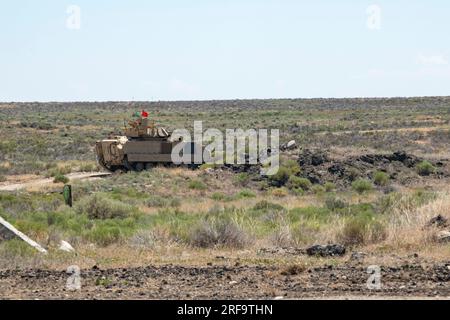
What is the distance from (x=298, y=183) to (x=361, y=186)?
2928 mm

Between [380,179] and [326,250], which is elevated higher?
[326,250]

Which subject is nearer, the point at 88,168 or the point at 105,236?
the point at 105,236

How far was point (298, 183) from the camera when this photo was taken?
34.0 m

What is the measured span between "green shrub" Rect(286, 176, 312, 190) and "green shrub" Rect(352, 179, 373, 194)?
212 centimetres

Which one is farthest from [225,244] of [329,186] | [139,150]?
[139,150]

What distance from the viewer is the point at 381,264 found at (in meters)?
11.3

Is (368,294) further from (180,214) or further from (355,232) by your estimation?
(180,214)

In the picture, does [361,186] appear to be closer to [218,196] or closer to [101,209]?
[218,196]

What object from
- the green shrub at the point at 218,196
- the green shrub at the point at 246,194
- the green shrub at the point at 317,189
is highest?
the green shrub at the point at 218,196

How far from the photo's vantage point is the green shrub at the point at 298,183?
111ft

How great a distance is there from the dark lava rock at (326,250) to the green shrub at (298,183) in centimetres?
2102

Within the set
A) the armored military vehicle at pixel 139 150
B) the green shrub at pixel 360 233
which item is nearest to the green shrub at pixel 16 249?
the green shrub at pixel 360 233

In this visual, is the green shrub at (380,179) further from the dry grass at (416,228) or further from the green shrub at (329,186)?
the dry grass at (416,228)

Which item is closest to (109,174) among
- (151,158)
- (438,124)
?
(151,158)
